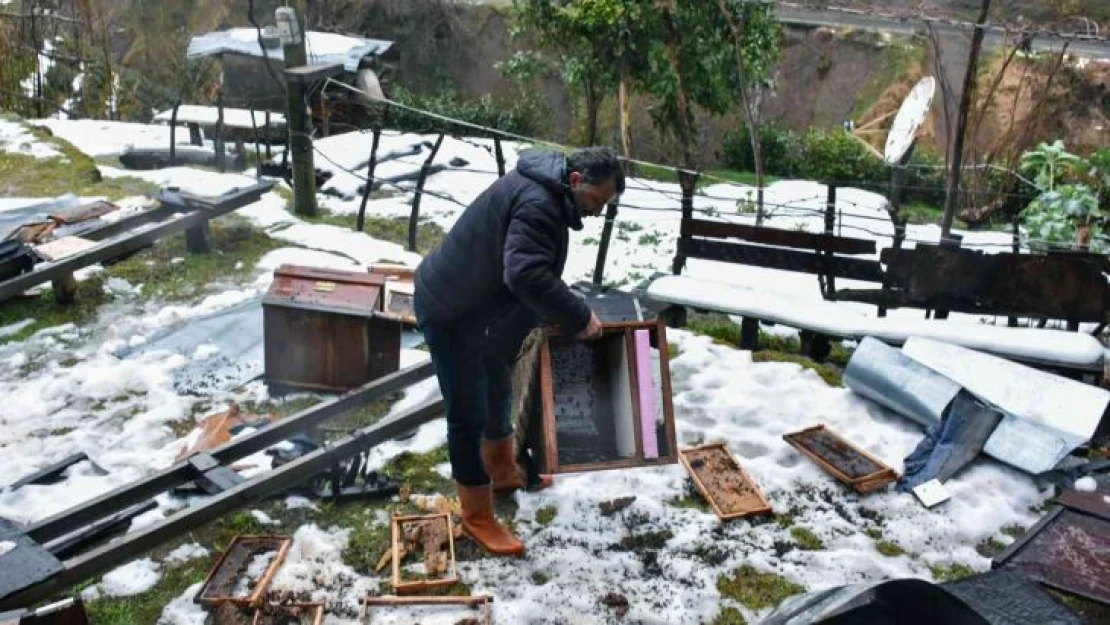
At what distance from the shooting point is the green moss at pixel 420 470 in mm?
4832

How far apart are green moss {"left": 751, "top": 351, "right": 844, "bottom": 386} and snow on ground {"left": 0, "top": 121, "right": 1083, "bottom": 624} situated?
3.7 inches

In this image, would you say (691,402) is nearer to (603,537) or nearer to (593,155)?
(603,537)

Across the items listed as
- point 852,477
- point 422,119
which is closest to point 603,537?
point 852,477

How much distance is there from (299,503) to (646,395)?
182 cm

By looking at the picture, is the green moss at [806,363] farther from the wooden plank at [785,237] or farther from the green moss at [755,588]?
the green moss at [755,588]

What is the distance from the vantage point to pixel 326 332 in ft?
18.6

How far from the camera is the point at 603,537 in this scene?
441 cm

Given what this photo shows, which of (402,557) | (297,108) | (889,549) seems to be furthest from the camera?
(297,108)

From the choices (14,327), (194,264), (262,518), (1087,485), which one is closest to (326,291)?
(262,518)

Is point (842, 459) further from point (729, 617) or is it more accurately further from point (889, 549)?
point (729, 617)

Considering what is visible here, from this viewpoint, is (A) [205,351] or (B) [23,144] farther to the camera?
(B) [23,144]

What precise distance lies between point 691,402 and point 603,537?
1541 millimetres

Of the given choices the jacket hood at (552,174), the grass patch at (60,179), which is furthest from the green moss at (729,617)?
→ the grass patch at (60,179)

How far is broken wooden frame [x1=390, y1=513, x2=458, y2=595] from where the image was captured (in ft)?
13.1
